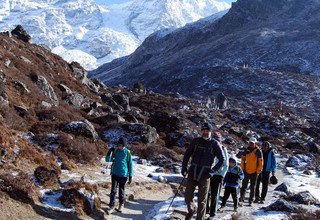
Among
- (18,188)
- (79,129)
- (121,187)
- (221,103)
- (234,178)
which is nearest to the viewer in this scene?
(18,188)

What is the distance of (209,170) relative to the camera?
33.9ft

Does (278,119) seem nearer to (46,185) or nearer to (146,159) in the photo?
(146,159)

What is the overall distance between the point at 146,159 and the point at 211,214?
37.0ft

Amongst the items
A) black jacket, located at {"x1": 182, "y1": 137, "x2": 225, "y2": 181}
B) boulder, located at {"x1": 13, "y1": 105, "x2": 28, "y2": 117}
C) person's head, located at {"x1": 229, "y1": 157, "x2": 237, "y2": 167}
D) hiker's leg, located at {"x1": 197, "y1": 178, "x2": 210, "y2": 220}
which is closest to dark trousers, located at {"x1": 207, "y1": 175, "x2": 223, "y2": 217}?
hiker's leg, located at {"x1": 197, "y1": 178, "x2": 210, "y2": 220}

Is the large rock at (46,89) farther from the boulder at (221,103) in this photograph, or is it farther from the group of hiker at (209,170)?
the boulder at (221,103)

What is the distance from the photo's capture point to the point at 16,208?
403 inches

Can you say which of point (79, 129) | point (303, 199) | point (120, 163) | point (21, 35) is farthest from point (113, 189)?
point (21, 35)

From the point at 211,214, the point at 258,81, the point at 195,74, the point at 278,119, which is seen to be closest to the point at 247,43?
the point at 195,74

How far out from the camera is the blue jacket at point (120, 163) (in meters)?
12.3

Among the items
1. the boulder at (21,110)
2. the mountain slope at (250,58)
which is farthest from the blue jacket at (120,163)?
the mountain slope at (250,58)

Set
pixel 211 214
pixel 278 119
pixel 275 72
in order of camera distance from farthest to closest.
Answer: pixel 275 72, pixel 278 119, pixel 211 214

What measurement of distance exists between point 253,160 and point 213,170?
4.25 meters

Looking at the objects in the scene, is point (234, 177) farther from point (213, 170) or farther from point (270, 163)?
point (213, 170)

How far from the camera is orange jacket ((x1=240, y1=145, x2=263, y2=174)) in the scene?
13977 mm
